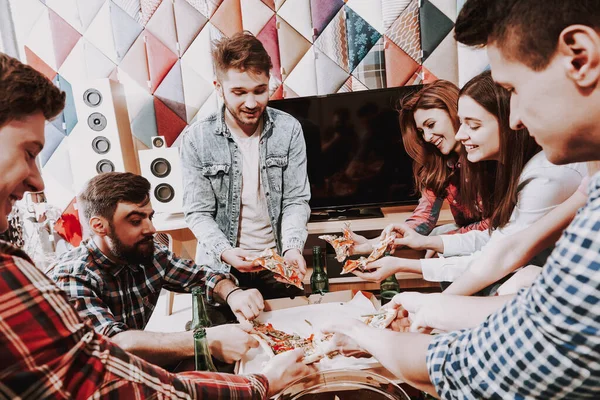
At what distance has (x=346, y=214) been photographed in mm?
A: 3209

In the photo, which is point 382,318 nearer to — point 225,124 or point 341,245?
point 341,245

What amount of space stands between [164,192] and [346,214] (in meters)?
1.48

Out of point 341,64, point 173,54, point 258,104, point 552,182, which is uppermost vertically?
point 173,54

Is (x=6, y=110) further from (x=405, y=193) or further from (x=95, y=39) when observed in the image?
(x=95, y=39)

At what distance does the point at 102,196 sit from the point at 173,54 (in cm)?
220

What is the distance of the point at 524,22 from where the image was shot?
61 centimetres

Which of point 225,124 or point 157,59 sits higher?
point 157,59

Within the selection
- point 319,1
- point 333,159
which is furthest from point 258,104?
point 319,1

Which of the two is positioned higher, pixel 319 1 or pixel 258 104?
pixel 319 1

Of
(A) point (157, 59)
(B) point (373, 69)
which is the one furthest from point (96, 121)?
(B) point (373, 69)

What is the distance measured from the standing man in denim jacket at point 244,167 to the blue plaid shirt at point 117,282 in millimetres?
195

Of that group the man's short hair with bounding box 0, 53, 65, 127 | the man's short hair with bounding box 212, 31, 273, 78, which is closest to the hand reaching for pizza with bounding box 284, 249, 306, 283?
the man's short hair with bounding box 212, 31, 273, 78

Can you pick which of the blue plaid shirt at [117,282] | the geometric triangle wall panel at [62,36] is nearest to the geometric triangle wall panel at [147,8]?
the geometric triangle wall panel at [62,36]

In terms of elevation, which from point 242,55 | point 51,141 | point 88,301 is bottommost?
point 88,301
